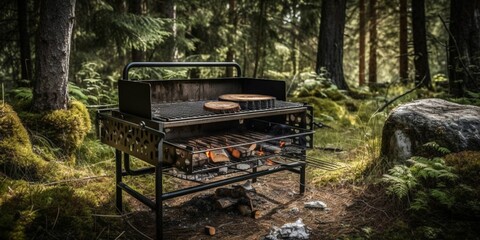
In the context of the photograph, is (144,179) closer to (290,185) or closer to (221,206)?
(221,206)

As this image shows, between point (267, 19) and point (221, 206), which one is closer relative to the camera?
point (221, 206)

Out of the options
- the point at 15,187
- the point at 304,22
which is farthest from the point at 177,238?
the point at 304,22

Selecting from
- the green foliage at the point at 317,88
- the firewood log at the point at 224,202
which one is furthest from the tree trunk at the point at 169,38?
the firewood log at the point at 224,202

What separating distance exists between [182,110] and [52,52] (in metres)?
1.85

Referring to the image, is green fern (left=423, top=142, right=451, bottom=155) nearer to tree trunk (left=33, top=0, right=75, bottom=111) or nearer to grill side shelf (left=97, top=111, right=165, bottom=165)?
grill side shelf (left=97, top=111, right=165, bottom=165)

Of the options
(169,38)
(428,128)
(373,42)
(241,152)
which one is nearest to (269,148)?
(241,152)

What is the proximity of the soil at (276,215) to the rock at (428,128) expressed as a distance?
21.8 inches

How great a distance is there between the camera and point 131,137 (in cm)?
316

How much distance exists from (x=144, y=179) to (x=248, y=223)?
155 centimetres

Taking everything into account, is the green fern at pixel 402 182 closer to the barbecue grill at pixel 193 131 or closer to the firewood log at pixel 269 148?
the barbecue grill at pixel 193 131

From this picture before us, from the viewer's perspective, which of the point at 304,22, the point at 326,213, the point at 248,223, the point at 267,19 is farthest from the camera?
the point at 304,22

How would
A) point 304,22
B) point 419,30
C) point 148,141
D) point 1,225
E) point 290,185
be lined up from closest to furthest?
point 1,225
point 148,141
point 290,185
point 419,30
point 304,22

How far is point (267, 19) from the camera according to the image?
11.1 meters

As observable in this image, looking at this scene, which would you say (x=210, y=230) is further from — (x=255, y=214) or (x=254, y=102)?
(x=254, y=102)
